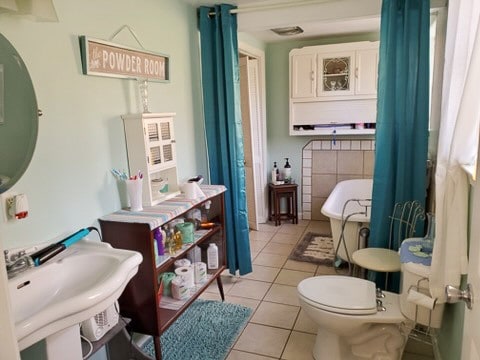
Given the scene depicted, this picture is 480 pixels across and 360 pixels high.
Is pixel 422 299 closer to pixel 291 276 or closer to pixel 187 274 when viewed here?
pixel 187 274

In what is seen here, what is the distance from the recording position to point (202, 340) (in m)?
2.33

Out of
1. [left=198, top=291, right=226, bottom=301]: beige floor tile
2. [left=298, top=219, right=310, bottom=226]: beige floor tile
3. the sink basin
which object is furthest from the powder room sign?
[left=298, top=219, right=310, bottom=226]: beige floor tile

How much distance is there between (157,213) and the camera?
1.95 m

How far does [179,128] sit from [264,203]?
7.27 feet

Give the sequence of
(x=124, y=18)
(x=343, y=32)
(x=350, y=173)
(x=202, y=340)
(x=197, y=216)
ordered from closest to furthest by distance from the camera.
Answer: (x=124, y=18), (x=202, y=340), (x=197, y=216), (x=343, y=32), (x=350, y=173)

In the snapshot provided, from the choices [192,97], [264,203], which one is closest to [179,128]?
[192,97]

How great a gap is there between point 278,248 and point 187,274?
169 cm

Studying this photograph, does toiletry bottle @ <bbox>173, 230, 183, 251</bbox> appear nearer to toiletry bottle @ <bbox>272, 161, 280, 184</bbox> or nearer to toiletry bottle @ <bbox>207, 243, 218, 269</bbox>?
toiletry bottle @ <bbox>207, 243, 218, 269</bbox>

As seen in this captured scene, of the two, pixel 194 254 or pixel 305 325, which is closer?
pixel 305 325

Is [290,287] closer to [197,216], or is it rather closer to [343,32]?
[197,216]

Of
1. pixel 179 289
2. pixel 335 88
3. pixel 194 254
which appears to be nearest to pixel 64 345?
pixel 179 289

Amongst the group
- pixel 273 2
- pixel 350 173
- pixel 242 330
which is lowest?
pixel 242 330

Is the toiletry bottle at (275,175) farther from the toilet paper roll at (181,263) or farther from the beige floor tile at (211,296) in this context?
the toilet paper roll at (181,263)

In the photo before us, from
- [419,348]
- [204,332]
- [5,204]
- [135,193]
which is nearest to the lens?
[5,204]
